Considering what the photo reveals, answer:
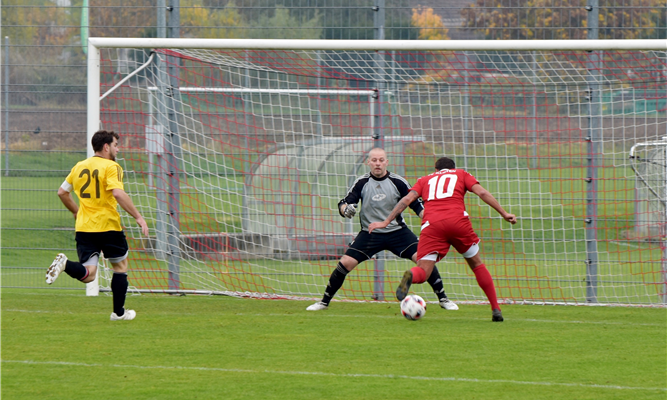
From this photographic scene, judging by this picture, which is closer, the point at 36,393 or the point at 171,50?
the point at 36,393

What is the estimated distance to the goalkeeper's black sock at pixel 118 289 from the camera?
863cm

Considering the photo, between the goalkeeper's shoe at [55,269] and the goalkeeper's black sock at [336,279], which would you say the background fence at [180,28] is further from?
the goalkeeper's shoe at [55,269]

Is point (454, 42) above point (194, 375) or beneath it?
above

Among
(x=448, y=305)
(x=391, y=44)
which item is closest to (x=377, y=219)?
(x=448, y=305)

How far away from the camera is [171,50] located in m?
10.5

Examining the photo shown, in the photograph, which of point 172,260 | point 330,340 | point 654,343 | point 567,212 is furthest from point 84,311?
point 567,212

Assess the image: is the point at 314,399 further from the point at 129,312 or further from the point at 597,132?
the point at 597,132

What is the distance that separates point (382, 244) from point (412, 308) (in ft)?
3.49

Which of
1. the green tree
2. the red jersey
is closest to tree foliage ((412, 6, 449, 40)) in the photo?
the green tree

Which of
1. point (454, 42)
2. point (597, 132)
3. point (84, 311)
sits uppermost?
point (454, 42)

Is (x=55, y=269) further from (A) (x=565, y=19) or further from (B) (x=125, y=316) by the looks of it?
(A) (x=565, y=19)

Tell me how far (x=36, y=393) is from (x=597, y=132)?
6.71 metres

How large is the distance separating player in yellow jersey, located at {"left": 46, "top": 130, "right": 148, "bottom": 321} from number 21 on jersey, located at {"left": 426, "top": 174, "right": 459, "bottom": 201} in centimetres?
274

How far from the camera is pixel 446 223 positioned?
28.1 ft
